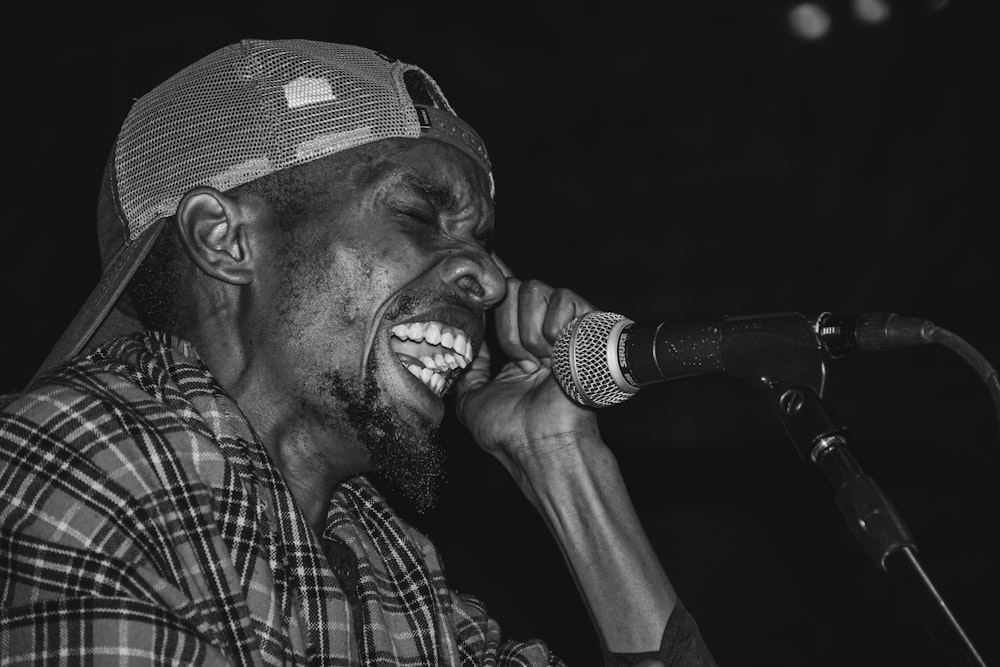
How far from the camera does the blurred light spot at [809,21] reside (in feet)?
11.9

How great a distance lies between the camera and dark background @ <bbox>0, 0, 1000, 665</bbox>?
11.8ft

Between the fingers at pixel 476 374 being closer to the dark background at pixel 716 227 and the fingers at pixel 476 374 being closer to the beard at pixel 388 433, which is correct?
the beard at pixel 388 433

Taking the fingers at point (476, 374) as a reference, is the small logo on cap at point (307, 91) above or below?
above

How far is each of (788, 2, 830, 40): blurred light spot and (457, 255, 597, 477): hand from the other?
184 centimetres

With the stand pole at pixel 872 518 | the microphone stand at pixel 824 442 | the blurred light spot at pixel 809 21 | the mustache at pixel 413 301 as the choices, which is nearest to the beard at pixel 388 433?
the mustache at pixel 413 301

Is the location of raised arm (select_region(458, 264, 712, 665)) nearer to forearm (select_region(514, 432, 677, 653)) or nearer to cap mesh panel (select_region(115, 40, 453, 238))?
forearm (select_region(514, 432, 677, 653))

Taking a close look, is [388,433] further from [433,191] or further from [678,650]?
[678,650]

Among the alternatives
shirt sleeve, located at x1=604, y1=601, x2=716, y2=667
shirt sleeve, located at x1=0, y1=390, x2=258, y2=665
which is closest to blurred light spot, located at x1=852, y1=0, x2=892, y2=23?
shirt sleeve, located at x1=604, y1=601, x2=716, y2=667

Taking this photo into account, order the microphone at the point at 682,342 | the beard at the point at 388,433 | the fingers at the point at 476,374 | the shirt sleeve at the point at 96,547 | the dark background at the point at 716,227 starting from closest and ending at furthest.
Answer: the microphone at the point at 682,342 < the shirt sleeve at the point at 96,547 < the beard at the point at 388,433 < the fingers at the point at 476,374 < the dark background at the point at 716,227

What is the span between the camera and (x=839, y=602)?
3613 millimetres

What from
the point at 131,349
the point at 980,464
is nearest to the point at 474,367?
the point at 131,349

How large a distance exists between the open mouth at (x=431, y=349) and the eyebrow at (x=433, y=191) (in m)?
0.30

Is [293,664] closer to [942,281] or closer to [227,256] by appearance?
[227,256]

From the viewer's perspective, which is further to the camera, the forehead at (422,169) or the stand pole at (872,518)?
the forehead at (422,169)
